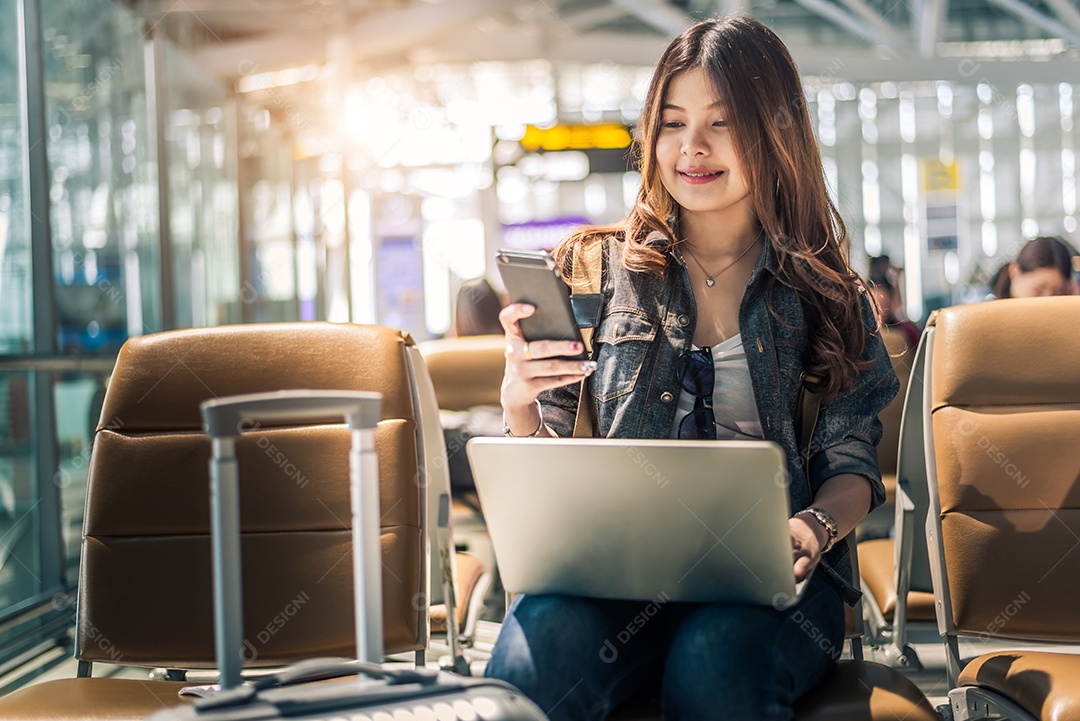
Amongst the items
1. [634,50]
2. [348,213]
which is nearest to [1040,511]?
[348,213]

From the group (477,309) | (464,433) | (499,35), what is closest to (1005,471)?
(464,433)

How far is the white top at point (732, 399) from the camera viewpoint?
5.64ft

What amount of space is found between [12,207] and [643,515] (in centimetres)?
362

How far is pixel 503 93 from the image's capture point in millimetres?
9953

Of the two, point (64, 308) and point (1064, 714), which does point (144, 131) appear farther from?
point (1064, 714)

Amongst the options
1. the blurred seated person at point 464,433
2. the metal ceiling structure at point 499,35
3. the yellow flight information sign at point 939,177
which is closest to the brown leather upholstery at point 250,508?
the blurred seated person at point 464,433

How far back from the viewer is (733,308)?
71.1 inches

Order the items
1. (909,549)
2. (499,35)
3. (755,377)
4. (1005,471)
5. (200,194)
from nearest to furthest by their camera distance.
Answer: (755,377) < (1005,471) < (909,549) < (200,194) < (499,35)

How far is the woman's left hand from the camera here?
1.46 meters

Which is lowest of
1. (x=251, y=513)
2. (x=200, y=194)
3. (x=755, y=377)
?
(x=251, y=513)

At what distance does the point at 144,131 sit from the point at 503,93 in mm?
4581

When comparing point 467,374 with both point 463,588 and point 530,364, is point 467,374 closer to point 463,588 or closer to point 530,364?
point 463,588

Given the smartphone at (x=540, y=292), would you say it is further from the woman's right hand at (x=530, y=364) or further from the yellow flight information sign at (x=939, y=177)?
the yellow flight information sign at (x=939, y=177)

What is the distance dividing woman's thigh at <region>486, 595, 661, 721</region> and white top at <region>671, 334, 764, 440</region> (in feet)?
1.18
